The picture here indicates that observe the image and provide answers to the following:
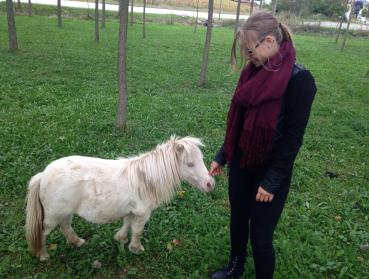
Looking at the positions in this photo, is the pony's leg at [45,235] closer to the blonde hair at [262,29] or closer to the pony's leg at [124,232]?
the pony's leg at [124,232]

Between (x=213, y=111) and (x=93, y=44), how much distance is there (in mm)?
10445

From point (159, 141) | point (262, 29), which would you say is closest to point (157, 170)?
point (262, 29)

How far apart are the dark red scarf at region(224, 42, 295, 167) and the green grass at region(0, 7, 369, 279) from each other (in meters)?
1.74

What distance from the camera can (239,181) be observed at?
120 inches

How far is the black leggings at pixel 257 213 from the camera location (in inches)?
111

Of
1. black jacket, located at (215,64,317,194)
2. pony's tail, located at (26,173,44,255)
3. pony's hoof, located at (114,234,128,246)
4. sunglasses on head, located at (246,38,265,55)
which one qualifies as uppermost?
sunglasses on head, located at (246,38,265,55)

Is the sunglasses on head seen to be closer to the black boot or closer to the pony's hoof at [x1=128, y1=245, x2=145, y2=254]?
the black boot

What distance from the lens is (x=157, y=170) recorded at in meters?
3.56

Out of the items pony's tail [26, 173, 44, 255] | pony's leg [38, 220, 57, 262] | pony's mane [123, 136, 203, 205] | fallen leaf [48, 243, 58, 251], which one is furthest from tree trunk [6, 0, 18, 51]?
pony's mane [123, 136, 203, 205]

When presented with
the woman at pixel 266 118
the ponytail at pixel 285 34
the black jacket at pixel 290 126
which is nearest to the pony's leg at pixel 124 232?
the woman at pixel 266 118

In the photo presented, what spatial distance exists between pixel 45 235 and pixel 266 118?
2496 mm

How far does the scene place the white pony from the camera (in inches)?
131

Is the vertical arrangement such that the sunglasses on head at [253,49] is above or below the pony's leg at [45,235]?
above

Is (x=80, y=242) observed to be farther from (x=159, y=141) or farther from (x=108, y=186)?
(x=159, y=141)
